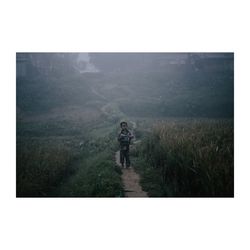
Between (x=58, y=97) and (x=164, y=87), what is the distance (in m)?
9.80

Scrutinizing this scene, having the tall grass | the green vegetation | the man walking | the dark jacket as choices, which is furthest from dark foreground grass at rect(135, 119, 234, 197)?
the tall grass

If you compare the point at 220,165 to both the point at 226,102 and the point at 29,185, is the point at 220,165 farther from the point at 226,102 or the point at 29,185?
the point at 226,102

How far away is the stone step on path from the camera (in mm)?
5540

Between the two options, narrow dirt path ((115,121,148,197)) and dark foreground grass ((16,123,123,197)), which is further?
dark foreground grass ((16,123,123,197))

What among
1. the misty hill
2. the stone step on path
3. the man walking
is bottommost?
the stone step on path

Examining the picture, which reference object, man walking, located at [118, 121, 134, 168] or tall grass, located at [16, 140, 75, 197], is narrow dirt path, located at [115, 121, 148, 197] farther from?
tall grass, located at [16, 140, 75, 197]

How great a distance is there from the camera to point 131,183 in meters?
6.11

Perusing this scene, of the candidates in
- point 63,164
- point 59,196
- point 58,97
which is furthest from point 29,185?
point 58,97

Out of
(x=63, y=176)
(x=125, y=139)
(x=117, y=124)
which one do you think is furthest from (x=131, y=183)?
(x=117, y=124)

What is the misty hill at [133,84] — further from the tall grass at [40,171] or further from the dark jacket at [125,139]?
the dark jacket at [125,139]

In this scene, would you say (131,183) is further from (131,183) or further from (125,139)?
(125,139)

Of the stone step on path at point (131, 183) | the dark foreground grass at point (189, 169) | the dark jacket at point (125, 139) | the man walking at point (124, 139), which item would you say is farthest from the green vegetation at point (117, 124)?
the dark jacket at point (125, 139)

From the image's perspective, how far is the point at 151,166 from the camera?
7242 millimetres

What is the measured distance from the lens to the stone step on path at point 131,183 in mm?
5540
